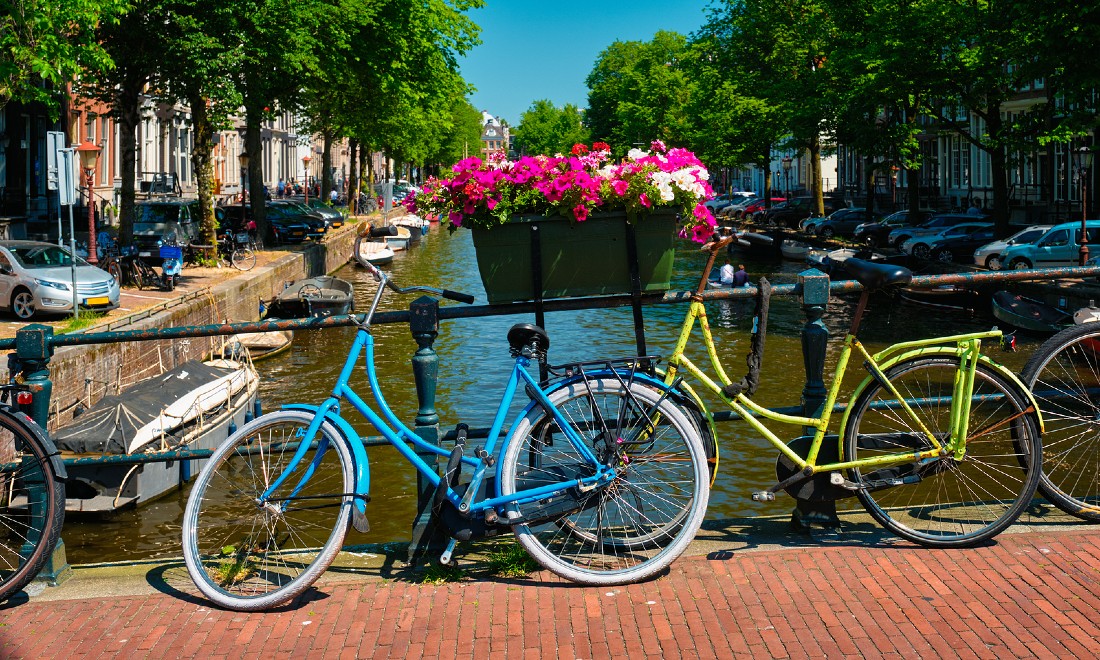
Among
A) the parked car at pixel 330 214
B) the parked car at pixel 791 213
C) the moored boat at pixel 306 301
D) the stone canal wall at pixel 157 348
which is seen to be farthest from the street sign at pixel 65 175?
the parked car at pixel 791 213

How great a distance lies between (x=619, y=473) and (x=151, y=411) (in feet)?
38.0

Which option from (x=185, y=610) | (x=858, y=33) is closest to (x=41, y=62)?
(x=185, y=610)

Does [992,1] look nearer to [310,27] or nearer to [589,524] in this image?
[310,27]

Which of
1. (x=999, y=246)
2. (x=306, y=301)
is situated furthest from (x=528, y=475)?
(x=999, y=246)

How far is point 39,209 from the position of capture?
125ft

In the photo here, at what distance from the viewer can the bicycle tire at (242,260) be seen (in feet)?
101

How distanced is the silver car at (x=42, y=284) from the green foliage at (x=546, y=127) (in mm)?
113851

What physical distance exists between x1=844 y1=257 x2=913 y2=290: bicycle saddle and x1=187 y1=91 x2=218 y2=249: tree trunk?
90.8 feet

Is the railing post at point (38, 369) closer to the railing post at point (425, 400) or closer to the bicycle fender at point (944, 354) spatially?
the railing post at point (425, 400)

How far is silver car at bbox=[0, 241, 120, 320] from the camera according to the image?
19.8m

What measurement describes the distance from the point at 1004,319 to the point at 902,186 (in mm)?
44996

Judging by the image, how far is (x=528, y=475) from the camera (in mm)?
4660

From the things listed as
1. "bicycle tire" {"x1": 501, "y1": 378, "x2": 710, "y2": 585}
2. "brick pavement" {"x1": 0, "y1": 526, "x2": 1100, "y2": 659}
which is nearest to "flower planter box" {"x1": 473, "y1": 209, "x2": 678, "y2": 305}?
"bicycle tire" {"x1": 501, "y1": 378, "x2": 710, "y2": 585}

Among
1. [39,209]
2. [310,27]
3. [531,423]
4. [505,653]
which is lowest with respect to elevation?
[505,653]
